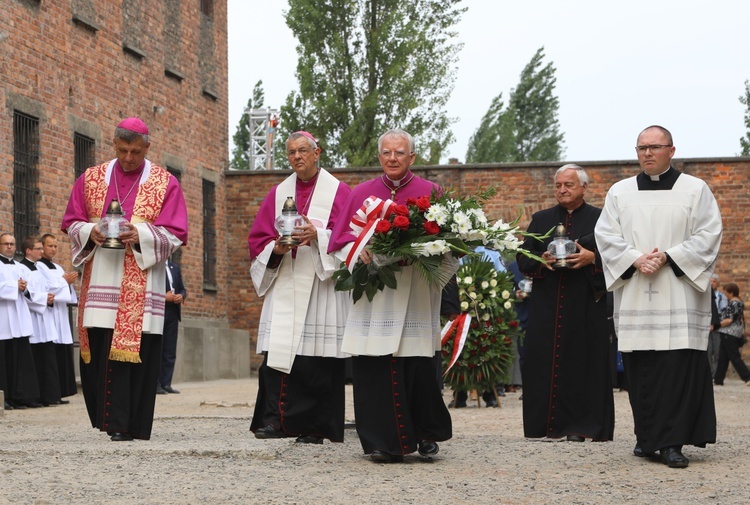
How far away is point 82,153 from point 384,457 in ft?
44.8

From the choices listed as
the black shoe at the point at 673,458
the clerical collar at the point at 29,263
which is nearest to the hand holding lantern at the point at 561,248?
the black shoe at the point at 673,458

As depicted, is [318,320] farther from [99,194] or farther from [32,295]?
[32,295]

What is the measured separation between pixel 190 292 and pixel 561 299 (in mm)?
16072

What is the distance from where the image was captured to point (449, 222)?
8.52m

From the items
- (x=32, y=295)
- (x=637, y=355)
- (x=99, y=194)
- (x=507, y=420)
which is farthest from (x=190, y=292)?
(x=637, y=355)

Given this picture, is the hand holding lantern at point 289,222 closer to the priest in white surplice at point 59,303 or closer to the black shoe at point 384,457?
the black shoe at point 384,457

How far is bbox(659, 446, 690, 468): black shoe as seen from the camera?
855 centimetres

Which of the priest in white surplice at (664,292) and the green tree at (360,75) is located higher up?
the green tree at (360,75)

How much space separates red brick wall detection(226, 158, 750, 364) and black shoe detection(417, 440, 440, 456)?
60.1 ft

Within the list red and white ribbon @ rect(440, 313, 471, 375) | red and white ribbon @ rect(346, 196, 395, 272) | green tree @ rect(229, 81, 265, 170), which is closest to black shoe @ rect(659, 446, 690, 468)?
red and white ribbon @ rect(346, 196, 395, 272)

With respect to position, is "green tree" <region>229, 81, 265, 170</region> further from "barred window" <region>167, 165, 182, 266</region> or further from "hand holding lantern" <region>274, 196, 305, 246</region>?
"hand holding lantern" <region>274, 196, 305, 246</region>

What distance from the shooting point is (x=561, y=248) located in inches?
409

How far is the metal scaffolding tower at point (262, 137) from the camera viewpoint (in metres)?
40.1

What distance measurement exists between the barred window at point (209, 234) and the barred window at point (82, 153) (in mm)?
6052
